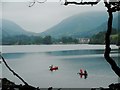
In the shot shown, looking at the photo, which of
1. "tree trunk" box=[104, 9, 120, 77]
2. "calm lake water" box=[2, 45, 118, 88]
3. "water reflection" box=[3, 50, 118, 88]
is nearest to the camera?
"tree trunk" box=[104, 9, 120, 77]

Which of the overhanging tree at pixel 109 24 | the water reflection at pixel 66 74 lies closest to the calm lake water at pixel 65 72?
the water reflection at pixel 66 74

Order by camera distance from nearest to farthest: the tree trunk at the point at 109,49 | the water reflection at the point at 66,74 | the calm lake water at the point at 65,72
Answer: the tree trunk at the point at 109,49
the calm lake water at the point at 65,72
the water reflection at the point at 66,74

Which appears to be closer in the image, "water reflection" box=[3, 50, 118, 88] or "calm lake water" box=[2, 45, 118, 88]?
"calm lake water" box=[2, 45, 118, 88]

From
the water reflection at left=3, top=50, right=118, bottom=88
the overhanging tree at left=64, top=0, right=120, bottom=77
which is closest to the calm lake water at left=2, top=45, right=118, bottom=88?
the water reflection at left=3, top=50, right=118, bottom=88

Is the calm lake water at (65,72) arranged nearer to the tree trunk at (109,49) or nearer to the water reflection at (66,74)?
the water reflection at (66,74)

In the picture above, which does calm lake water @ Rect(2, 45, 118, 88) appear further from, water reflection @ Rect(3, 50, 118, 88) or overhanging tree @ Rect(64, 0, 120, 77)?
overhanging tree @ Rect(64, 0, 120, 77)

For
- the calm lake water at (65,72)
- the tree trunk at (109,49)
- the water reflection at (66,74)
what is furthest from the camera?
the water reflection at (66,74)

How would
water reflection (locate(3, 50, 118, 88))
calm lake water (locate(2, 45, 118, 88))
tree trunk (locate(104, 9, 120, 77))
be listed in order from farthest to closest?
water reflection (locate(3, 50, 118, 88))
calm lake water (locate(2, 45, 118, 88))
tree trunk (locate(104, 9, 120, 77))

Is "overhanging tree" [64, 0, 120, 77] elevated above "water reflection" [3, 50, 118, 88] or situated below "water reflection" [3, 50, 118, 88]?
above

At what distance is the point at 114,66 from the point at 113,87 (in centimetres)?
29

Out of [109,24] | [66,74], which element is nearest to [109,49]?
[109,24]

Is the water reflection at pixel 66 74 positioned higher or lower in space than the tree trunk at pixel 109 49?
lower

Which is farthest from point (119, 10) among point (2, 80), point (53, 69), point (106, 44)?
point (53, 69)

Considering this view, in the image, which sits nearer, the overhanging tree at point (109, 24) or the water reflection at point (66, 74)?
the overhanging tree at point (109, 24)
